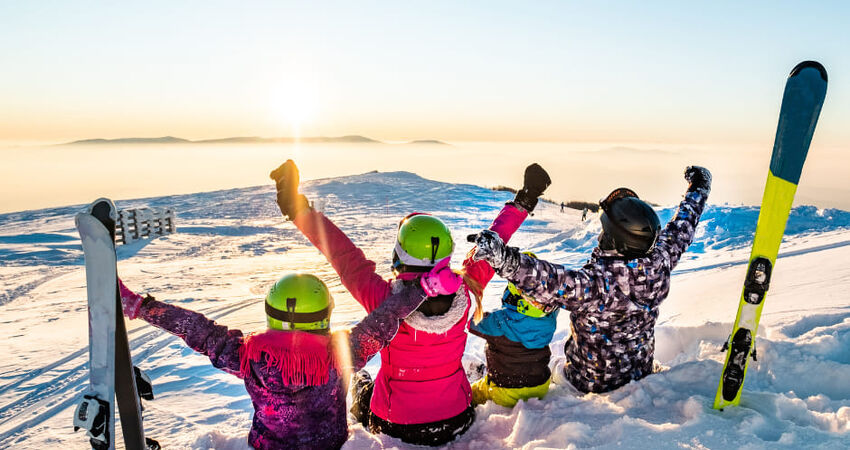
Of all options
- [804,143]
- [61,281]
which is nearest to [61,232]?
[61,281]

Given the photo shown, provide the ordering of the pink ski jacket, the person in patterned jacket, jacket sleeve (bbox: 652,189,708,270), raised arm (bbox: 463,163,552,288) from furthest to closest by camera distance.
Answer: raised arm (bbox: 463,163,552,288) → jacket sleeve (bbox: 652,189,708,270) → the pink ski jacket → the person in patterned jacket

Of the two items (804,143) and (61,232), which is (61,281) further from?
(804,143)

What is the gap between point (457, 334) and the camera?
120 inches

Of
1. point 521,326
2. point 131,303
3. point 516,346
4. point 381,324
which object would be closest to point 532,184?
point 521,326

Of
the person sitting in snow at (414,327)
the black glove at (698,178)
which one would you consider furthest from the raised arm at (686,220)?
the person sitting in snow at (414,327)

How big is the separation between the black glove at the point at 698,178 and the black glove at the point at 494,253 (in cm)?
178

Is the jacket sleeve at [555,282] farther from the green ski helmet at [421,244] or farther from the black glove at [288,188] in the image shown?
the black glove at [288,188]

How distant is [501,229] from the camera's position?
11.9 feet

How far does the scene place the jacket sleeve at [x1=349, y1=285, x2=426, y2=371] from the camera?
8.73 ft

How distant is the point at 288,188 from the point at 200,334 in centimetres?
106

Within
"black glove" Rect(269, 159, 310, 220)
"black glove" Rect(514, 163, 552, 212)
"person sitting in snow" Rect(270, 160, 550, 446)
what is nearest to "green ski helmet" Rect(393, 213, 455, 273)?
"person sitting in snow" Rect(270, 160, 550, 446)

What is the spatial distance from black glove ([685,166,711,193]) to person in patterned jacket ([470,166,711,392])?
0.07 metres

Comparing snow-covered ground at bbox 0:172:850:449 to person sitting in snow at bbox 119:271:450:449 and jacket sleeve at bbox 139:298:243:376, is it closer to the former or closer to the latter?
person sitting in snow at bbox 119:271:450:449

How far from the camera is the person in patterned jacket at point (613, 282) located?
8.68 feet
